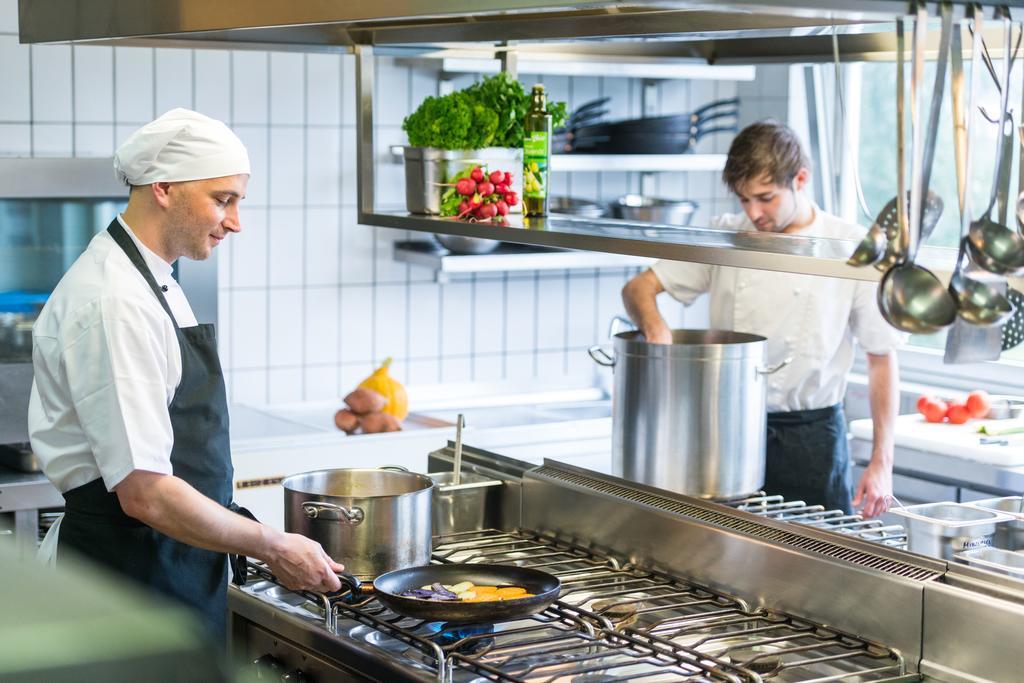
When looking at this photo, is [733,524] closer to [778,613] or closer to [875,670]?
[778,613]

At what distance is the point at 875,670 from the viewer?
189cm

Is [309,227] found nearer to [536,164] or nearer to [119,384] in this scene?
[536,164]

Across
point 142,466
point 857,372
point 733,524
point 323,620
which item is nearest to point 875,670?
point 733,524

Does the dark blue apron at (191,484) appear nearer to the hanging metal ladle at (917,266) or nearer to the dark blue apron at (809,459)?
the hanging metal ladle at (917,266)

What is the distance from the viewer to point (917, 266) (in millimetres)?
1546

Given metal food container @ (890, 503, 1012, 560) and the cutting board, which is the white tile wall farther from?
metal food container @ (890, 503, 1012, 560)

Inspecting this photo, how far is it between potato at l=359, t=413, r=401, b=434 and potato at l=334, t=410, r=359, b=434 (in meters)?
0.02

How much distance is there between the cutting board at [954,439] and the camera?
345cm

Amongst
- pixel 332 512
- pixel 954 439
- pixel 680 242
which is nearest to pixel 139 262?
pixel 332 512

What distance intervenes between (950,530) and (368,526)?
0.87 meters

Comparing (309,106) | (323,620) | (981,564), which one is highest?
(309,106)

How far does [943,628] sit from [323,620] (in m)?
0.89

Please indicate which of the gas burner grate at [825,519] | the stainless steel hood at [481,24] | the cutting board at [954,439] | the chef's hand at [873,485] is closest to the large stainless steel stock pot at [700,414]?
the gas burner grate at [825,519]

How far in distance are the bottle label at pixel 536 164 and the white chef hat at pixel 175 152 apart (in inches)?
20.8
